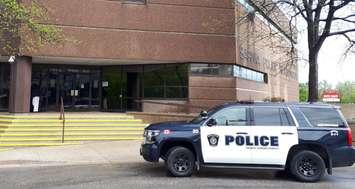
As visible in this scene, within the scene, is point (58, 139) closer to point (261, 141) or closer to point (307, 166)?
point (261, 141)

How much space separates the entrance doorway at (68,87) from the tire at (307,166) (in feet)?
64.0

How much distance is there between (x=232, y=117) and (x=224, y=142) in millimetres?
640

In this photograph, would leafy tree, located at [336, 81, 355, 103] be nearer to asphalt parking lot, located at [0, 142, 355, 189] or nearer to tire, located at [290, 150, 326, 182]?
asphalt parking lot, located at [0, 142, 355, 189]

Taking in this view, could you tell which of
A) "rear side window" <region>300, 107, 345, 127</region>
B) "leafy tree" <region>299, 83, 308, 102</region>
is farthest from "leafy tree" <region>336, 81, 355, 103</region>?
"rear side window" <region>300, 107, 345, 127</region>

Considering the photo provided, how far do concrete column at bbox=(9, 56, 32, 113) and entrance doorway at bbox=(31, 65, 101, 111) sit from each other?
3.87 metres

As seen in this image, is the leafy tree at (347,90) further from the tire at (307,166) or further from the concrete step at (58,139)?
the tire at (307,166)

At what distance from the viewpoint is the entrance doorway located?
93.8ft

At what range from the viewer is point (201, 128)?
11484 millimetres

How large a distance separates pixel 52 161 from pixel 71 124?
7417 mm

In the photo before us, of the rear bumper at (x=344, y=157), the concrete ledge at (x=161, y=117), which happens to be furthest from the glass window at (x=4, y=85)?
the rear bumper at (x=344, y=157)

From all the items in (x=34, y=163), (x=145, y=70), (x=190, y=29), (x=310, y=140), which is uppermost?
(x=190, y=29)

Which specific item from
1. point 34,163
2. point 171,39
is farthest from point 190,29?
point 34,163

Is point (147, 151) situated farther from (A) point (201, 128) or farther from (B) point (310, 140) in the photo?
(B) point (310, 140)

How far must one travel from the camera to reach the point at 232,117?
1160 cm
